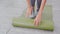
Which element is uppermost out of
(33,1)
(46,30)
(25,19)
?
(33,1)

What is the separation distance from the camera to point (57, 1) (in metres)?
2.34

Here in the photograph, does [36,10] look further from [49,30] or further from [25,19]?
[49,30]

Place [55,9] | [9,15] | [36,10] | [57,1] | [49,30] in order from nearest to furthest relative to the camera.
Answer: [49,30], [36,10], [9,15], [55,9], [57,1]

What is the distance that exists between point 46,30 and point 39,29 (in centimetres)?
8

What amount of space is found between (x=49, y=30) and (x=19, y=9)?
0.74 m

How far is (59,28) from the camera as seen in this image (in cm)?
149

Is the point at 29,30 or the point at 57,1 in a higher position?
the point at 57,1

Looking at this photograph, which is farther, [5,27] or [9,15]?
[9,15]

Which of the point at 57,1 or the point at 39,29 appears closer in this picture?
the point at 39,29

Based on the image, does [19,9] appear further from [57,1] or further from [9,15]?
[57,1]

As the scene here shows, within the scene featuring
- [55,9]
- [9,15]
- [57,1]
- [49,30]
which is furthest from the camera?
[57,1]

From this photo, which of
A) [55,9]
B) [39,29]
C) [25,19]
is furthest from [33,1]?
[55,9]

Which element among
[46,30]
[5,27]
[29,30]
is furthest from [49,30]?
[5,27]

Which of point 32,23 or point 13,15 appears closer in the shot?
point 32,23
